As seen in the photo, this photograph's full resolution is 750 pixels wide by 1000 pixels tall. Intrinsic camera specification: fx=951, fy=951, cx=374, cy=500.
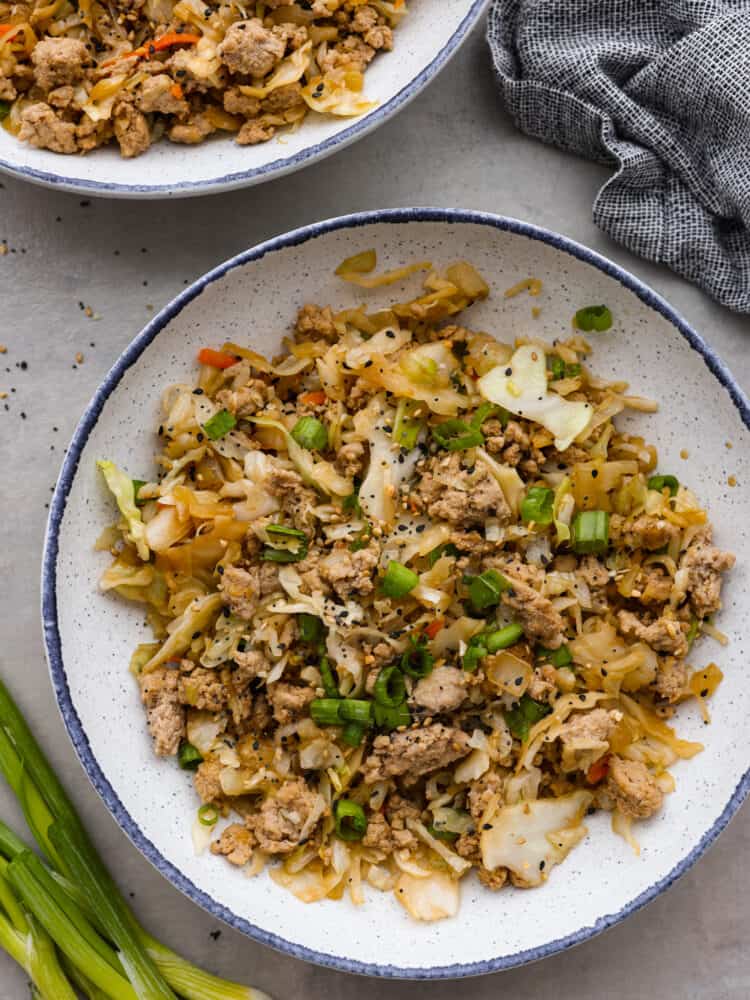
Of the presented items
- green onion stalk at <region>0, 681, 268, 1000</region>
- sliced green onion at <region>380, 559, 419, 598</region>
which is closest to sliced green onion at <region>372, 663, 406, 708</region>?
sliced green onion at <region>380, 559, 419, 598</region>

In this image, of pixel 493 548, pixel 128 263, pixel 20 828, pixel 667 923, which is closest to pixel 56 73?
pixel 128 263

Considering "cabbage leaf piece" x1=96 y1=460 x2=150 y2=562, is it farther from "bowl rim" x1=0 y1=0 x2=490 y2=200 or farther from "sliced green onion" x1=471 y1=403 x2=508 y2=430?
"sliced green onion" x1=471 y1=403 x2=508 y2=430

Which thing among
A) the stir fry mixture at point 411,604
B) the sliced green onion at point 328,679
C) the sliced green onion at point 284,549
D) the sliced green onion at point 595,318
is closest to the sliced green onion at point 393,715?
the stir fry mixture at point 411,604

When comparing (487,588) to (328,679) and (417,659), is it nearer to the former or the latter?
(417,659)

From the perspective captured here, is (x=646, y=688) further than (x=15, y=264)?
No

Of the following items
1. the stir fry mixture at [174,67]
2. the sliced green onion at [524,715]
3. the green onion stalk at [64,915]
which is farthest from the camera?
the green onion stalk at [64,915]

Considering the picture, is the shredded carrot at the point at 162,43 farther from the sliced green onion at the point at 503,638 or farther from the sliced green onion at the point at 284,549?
the sliced green onion at the point at 503,638

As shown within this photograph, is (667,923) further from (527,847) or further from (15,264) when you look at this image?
(15,264)
